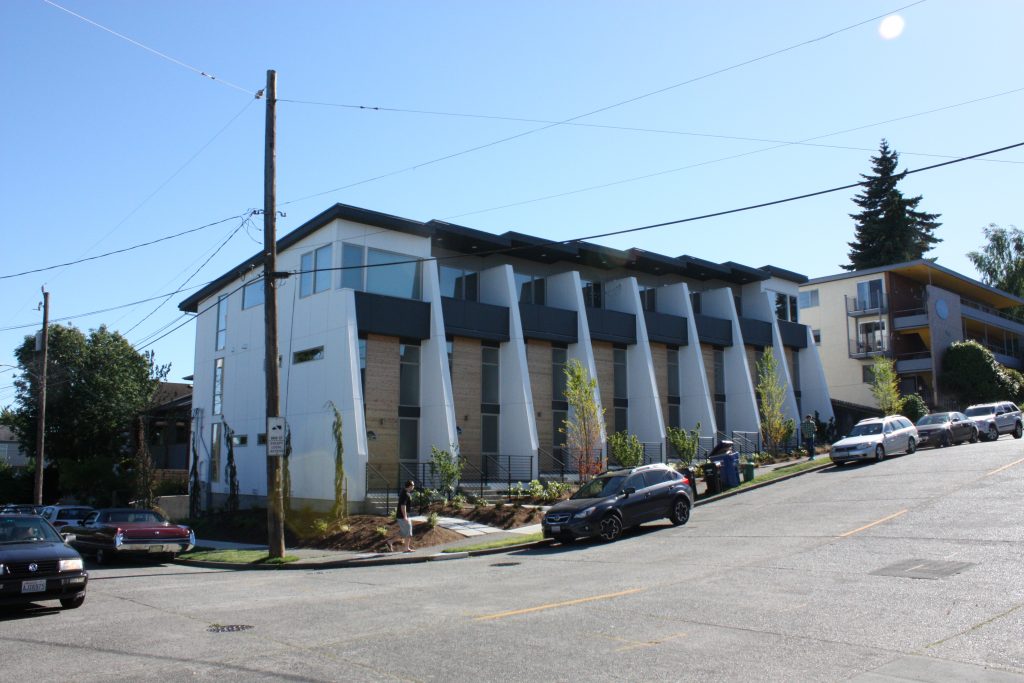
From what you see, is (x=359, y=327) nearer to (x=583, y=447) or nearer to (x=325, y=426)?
(x=325, y=426)

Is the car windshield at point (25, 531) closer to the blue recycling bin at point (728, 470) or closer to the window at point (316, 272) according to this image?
the window at point (316, 272)

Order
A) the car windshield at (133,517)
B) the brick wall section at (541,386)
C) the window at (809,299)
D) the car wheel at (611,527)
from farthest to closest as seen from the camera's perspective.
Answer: the window at (809,299), the brick wall section at (541,386), the car windshield at (133,517), the car wheel at (611,527)

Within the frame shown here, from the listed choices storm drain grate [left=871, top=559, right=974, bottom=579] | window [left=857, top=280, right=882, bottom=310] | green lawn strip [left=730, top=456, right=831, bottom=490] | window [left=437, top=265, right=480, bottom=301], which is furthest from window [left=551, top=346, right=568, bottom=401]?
window [left=857, top=280, right=882, bottom=310]

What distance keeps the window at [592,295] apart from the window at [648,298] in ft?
10.0

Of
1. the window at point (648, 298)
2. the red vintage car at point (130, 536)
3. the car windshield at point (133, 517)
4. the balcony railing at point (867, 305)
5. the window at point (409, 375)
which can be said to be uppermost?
the balcony railing at point (867, 305)

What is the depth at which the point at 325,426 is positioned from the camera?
26641mm

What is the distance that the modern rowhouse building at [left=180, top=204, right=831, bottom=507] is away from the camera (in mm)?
27391

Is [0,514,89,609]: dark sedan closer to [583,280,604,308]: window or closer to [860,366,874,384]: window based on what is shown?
[583,280,604,308]: window

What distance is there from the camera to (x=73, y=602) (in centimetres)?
1189

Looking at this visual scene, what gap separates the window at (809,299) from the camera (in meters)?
55.8

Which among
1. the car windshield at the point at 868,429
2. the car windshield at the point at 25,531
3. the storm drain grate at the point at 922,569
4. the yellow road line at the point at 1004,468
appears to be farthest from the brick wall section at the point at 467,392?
the storm drain grate at the point at 922,569

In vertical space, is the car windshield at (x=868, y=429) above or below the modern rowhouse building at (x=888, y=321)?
below

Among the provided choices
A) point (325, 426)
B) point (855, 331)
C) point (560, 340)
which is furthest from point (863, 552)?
point (855, 331)

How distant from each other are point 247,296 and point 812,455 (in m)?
24.5
